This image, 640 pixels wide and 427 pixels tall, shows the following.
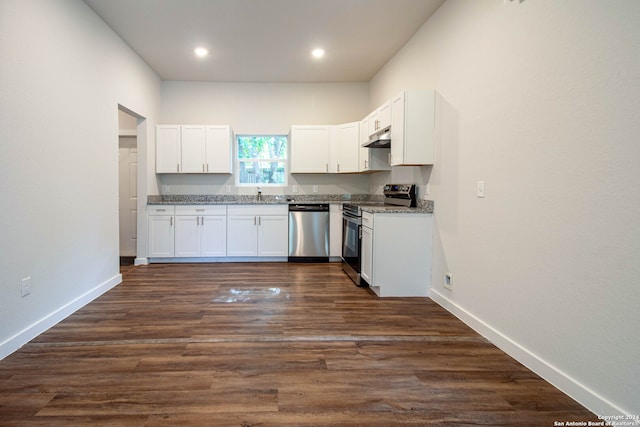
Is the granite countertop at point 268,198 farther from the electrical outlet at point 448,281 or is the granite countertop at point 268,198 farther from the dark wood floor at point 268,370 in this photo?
the dark wood floor at point 268,370

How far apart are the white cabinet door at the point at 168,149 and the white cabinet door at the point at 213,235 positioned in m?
0.95

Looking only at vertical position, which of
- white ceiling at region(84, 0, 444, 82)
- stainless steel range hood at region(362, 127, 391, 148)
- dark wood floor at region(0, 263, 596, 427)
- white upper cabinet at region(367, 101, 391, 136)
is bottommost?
dark wood floor at region(0, 263, 596, 427)

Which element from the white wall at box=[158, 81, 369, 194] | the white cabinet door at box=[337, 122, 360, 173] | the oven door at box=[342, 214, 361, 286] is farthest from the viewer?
the white wall at box=[158, 81, 369, 194]

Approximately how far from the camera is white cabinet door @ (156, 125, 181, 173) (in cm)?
496

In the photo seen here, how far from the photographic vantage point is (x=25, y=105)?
235 centimetres

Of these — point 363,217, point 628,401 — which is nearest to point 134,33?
point 363,217

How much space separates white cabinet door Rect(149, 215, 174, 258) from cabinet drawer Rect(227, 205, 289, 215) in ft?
3.06

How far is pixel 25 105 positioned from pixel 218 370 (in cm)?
229

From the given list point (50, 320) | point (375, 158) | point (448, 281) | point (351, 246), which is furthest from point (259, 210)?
point (448, 281)

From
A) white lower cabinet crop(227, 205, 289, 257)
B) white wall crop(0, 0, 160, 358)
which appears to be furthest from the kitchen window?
white wall crop(0, 0, 160, 358)

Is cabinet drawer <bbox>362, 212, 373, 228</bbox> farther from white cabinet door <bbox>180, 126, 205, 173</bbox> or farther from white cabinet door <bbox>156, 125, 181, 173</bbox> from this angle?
white cabinet door <bbox>156, 125, 181, 173</bbox>

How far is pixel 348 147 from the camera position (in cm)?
498

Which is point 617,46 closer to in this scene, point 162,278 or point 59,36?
Answer: point 59,36

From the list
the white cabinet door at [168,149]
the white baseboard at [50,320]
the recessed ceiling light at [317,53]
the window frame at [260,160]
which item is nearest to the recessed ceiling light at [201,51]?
the white cabinet door at [168,149]
